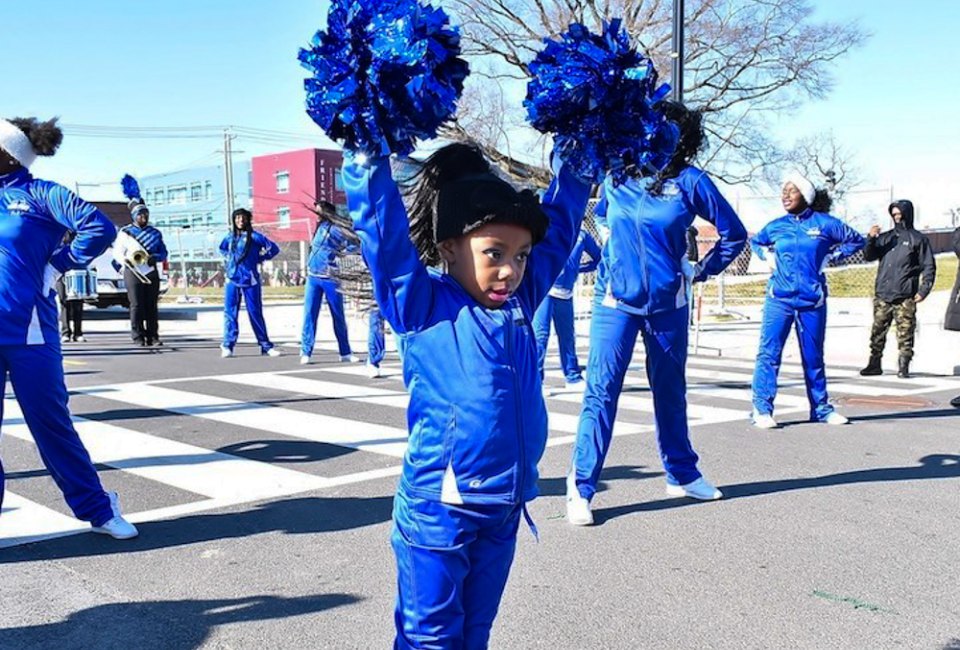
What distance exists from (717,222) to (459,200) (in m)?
3.00

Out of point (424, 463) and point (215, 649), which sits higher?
point (424, 463)

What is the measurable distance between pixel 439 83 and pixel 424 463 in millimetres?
941

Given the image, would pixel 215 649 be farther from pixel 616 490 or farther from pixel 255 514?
pixel 616 490

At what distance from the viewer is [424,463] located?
7.50 ft

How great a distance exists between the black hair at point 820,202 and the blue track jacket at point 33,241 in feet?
18.1

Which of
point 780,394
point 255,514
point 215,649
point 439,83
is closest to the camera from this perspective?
point 439,83

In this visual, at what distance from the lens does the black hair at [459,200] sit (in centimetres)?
226

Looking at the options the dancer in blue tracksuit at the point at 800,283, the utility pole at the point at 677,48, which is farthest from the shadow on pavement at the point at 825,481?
the utility pole at the point at 677,48

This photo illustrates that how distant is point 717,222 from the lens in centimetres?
494

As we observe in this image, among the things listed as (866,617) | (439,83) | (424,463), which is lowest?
(866,617)

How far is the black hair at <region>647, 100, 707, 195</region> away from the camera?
4441mm

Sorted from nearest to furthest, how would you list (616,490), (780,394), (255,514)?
(255,514), (616,490), (780,394)

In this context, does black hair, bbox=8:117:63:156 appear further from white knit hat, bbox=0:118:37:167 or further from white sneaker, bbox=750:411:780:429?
white sneaker, bbox=750:411:780:429

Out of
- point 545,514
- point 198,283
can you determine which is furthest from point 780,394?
point 198,283
